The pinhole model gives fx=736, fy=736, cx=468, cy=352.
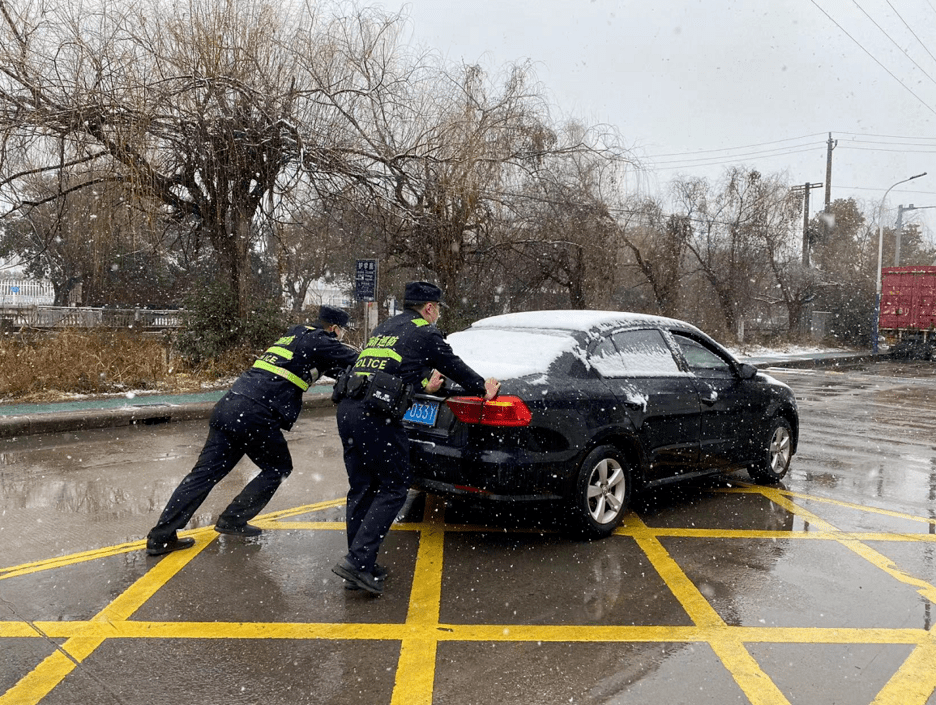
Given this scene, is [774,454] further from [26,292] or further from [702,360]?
[26,292]

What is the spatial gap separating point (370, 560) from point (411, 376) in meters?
1.01

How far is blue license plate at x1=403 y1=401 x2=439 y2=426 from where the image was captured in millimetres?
4699

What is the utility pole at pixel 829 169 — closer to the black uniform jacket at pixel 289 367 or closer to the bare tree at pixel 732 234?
the bare tree at pixel 732 234

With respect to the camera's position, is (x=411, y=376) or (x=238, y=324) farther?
(x=238, y=324)

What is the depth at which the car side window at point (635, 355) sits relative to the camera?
511cm

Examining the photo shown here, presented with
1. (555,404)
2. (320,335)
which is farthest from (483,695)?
(320,335)

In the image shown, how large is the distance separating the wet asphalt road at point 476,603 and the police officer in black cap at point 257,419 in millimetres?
206

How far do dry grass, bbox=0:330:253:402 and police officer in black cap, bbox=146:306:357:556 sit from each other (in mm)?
6814

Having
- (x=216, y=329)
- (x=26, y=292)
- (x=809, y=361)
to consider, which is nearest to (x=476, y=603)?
(x=216, y=329)

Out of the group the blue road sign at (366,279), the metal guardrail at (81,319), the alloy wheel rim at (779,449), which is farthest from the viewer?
the blue road sign at (366,279)

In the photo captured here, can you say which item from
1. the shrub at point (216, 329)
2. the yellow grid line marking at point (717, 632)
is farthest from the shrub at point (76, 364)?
the yellow grid line marking at point (717, 632)

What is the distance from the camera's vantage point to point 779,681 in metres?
3.08

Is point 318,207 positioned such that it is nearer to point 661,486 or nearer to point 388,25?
point 388,25

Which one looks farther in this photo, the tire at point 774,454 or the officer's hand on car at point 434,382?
the tire at point 774,454
